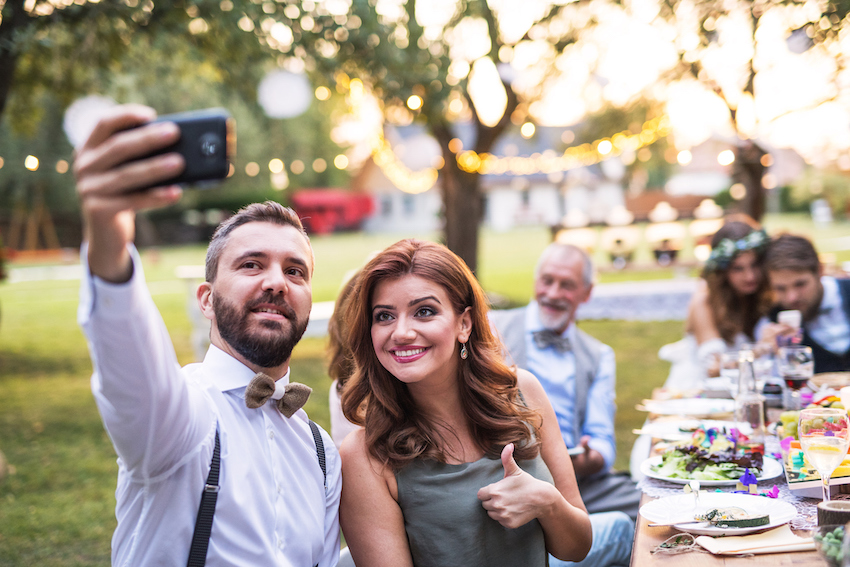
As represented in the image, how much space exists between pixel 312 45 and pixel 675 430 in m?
5.30

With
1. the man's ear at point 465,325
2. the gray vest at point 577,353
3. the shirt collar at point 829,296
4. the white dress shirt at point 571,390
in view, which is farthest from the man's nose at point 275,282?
the shirt collar at point 829,296

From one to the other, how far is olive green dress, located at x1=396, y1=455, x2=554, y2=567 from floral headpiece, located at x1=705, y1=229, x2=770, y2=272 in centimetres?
325

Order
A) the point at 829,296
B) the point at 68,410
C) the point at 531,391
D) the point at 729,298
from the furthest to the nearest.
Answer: the point at 68,410 < the point at 729,298 < the point at 829,296 < the point at 531,391

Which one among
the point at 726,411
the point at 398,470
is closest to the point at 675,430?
the point at 726,411

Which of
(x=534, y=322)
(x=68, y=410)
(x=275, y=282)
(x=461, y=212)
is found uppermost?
(x=461, y=212)

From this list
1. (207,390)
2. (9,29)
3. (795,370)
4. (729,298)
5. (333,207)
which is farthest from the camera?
(333,207)

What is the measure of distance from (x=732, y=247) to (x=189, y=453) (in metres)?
4.20

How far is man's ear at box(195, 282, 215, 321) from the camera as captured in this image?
6.43ft

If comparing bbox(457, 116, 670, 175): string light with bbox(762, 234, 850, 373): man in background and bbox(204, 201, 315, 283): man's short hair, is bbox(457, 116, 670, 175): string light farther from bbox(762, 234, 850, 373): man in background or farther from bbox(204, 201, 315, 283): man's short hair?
bbox(204, 201, 315, 283): man's short hair

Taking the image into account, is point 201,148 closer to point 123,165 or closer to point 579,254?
point 123,165

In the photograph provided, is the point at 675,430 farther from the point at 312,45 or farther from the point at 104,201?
the point at 312,45

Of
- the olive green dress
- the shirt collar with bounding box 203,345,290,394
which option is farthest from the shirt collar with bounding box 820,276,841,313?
the shirt collar with bounding box 203,345,290,394

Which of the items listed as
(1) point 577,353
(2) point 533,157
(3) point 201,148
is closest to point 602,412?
(1) point 577,353

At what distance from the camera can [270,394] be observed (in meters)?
1.84
